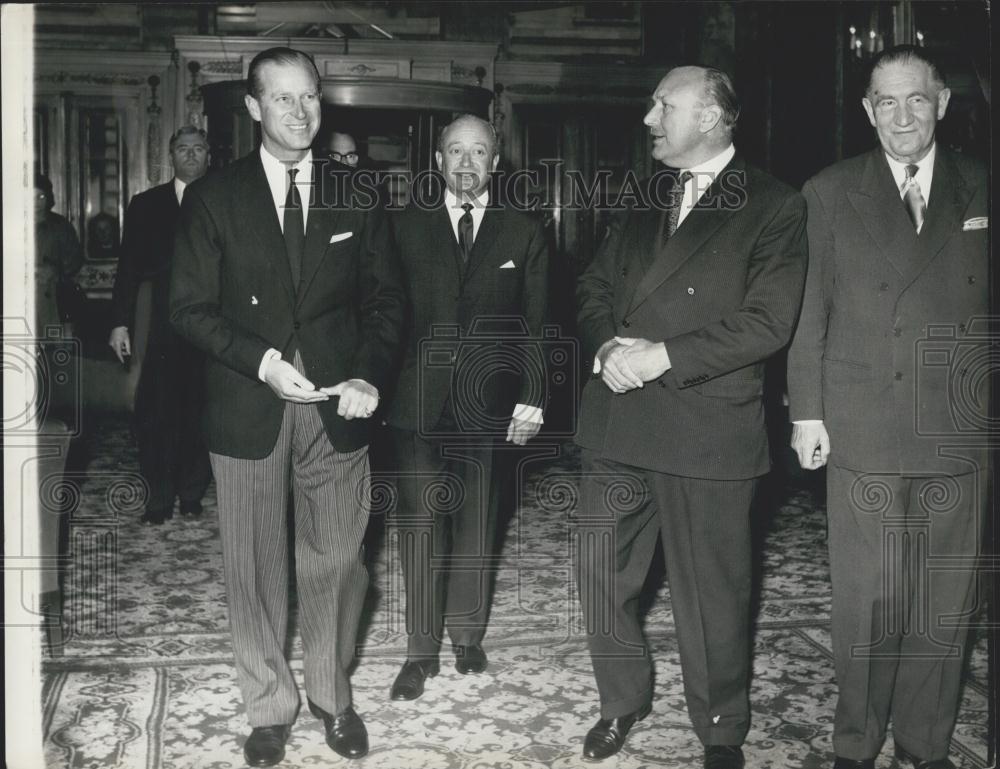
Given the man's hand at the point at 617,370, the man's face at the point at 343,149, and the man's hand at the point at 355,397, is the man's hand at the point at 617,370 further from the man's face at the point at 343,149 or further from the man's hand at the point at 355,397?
the man's face at the point at 343,149

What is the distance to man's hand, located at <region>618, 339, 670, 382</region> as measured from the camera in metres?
2.60

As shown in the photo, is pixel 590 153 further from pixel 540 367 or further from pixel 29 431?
pixel 29 431

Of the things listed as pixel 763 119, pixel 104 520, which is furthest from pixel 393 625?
pixel 763 119

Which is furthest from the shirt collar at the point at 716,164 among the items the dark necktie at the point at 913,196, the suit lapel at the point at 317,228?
the suit lapel at the point at 317,228

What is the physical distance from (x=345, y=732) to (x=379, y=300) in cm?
114

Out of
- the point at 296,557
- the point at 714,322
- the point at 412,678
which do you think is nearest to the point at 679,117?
the point at 714,322

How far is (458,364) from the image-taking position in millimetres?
3283

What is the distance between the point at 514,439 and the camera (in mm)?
3365

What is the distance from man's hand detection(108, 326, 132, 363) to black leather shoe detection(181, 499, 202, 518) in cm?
88

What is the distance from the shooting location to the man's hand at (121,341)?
5.20 m

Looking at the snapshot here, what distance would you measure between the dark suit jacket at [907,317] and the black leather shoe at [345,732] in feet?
4.67

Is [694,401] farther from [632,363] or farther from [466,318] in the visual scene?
[466,318]

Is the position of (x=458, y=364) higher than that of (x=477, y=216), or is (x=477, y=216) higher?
(x=477, y=216)

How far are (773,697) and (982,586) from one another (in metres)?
0.69
